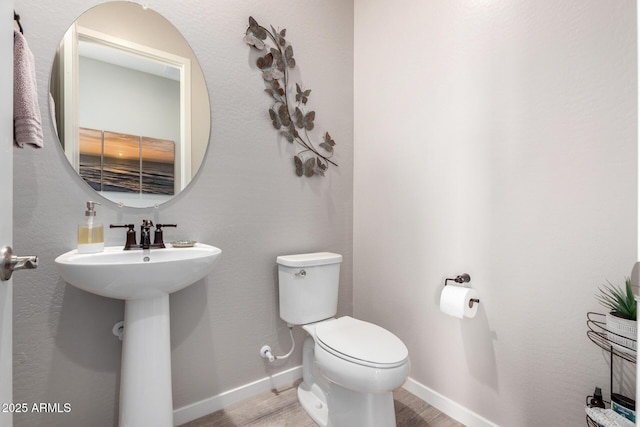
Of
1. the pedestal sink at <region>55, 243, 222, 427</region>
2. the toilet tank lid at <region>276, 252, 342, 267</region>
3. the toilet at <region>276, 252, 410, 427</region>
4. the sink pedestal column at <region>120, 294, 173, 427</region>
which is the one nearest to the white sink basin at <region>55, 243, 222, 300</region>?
the pedestal sink at <region>55, 243, 222, 427</region>

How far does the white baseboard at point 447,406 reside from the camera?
144 cm

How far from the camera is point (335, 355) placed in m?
1.22

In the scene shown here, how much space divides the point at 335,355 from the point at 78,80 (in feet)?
5.08

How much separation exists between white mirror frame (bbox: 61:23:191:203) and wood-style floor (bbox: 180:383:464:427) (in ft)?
3.65

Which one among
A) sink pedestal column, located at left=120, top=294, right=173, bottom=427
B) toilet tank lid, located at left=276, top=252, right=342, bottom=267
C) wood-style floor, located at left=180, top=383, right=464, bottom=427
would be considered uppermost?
toilet tank lid, located at left=276, top=252, right=342, bottom=267

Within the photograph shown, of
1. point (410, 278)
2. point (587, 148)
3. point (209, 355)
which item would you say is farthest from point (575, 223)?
point (209, 355)

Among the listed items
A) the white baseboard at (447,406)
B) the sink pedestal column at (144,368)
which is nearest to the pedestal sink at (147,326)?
the sink pedestal column at (144,368)

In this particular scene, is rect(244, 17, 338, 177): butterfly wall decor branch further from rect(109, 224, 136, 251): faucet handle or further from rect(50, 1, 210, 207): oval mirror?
rect(109, 224, 136, 251): faucet handle

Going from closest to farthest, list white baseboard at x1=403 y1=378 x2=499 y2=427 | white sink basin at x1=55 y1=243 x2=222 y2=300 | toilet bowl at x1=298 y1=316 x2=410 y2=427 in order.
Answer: white sink basin at x1=55 y1=243 x2=222 y2=300, toilet bowl at x1=298 y1=316 x2=410 y2=427, white baseboard at x1=403 y1=378 x2=499 y2=427

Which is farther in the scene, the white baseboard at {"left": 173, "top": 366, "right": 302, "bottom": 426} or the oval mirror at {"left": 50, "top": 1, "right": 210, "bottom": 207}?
the white baseboard at {"left": 173, "top": 366, "right": 302, "bottom": 426}

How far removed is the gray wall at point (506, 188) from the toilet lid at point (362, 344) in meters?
0.45

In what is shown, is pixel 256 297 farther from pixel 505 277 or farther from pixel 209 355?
pixel 505 277

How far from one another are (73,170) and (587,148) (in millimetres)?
2005

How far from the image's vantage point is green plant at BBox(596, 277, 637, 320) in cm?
92
